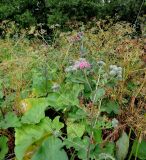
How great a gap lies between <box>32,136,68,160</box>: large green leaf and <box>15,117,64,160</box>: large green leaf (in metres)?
0.08

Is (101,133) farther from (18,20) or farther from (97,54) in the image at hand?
(18,20)

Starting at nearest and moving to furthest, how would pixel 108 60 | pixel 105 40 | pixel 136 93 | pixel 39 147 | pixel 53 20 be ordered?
pixel 39 147
pixel 136 93
pixel 108 60
pixel 105 40
pixel 53 20

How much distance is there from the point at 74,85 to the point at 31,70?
0.68 metres

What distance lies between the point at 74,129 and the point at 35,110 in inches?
10.0

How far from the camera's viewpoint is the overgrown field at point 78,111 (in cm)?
236

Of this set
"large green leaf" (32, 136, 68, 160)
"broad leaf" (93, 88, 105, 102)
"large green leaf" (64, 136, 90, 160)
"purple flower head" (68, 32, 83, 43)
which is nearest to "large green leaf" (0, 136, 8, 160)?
"large green leaf" (32, 136, 68, 160)

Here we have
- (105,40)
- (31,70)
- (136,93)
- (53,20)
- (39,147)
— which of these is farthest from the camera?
(53,20)

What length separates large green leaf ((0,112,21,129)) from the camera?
2555 mm

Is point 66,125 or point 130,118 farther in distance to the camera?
point 66,125

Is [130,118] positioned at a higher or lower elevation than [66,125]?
higher

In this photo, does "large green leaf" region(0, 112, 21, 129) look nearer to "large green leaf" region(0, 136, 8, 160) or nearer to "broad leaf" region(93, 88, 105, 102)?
"large green leaf" region(0, 136, 8, 160)

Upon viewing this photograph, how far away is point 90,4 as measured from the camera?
1169cm

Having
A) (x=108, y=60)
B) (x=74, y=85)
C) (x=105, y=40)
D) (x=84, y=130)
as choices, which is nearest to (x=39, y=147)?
(x=84, y=130)

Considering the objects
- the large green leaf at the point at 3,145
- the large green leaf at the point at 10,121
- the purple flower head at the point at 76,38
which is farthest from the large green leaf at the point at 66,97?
the purple flower head at the point at 76,38
